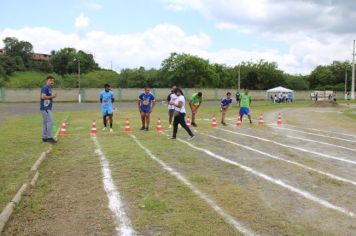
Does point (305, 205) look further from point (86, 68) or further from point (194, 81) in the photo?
point (86, 68)

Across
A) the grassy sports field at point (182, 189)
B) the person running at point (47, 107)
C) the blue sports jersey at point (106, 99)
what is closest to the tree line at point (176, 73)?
the blue sports jersey at point (106, 99)

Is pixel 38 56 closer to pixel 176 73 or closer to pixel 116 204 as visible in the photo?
pixel 176 73

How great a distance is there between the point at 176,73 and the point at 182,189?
7887 centimetres

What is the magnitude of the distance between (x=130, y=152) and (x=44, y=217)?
4.95 m

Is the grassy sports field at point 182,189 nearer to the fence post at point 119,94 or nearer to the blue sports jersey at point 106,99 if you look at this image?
the blue sports jersey at point 106,99

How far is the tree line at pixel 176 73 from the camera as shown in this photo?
280 ft

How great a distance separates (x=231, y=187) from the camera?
22.3 ft

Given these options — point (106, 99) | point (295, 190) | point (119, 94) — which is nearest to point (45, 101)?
point (106, 99)

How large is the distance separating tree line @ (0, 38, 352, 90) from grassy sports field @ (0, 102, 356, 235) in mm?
68539

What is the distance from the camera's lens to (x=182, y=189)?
21.7 ft

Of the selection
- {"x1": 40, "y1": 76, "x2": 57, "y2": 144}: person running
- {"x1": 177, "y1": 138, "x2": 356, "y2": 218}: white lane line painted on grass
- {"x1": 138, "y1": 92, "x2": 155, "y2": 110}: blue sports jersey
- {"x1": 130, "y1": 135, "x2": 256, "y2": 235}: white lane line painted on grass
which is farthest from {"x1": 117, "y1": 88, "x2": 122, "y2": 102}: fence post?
{"x1": 177, "y1": 138, "x2": 356, "y2": 218}: white lane line painted on grass

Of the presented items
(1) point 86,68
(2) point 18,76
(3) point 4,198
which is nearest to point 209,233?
(3) point 4,198

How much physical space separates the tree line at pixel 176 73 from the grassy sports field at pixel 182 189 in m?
68.5

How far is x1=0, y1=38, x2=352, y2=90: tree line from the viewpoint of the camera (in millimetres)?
85312
